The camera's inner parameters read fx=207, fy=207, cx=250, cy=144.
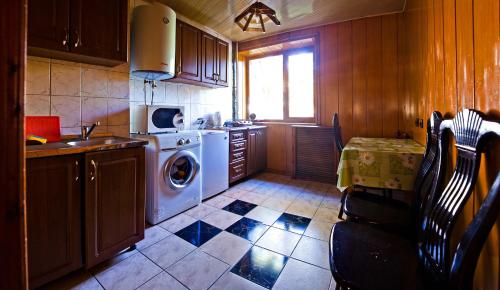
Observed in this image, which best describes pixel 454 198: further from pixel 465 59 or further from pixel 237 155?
pixel 237 155

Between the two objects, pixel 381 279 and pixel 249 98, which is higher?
pixel 249 98

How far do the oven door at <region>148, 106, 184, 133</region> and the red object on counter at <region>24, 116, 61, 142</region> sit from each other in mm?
705

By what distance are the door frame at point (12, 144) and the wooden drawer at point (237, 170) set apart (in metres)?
2.54

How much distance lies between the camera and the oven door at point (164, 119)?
216cm

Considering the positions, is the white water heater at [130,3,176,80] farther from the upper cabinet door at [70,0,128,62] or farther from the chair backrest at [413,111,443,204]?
the chair backrest at [413,111,443,204]

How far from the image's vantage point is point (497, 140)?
2.22ft

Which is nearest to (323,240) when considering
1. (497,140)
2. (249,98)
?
(497,140)

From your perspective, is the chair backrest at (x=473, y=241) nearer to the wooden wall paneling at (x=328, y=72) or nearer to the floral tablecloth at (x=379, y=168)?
the floral tablecloth at (x=379, y=168)

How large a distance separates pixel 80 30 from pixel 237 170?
2.35 m

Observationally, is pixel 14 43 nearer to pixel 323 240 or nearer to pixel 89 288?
pixel 89 288

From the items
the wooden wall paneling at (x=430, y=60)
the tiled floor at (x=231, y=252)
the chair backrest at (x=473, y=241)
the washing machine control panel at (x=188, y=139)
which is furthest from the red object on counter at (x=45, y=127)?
the wooden wall paneling at (x=430, y=60)

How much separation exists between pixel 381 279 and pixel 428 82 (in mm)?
1559

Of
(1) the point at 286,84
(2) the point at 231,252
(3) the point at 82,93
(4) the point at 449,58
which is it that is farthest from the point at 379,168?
(1) the point at 286,84

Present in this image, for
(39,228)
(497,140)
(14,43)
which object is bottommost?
(39,228)
